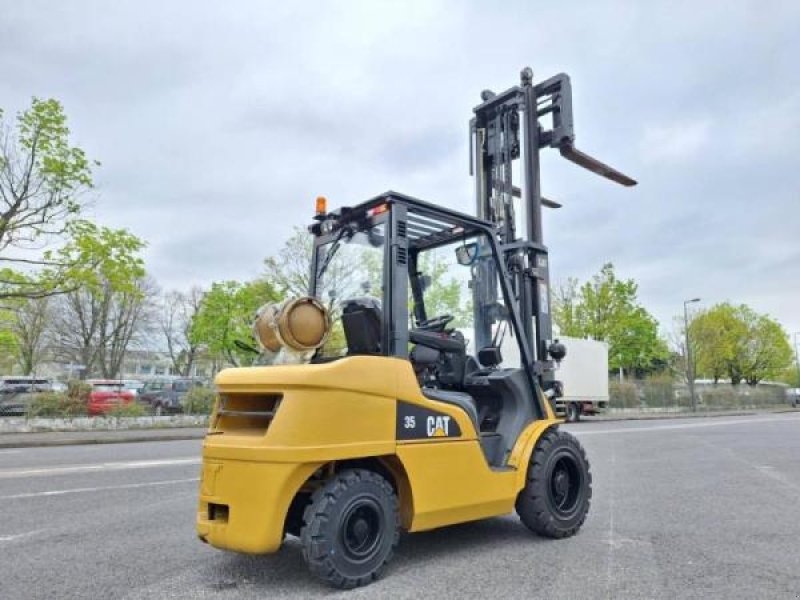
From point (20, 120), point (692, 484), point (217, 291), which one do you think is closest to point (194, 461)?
point (692, 484)

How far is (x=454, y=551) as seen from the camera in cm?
482

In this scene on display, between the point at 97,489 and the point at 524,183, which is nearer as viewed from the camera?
the point at 524,183

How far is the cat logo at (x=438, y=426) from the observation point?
176 inches

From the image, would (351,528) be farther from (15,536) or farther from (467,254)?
(15,536)

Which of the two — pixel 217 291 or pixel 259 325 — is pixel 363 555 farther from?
pixel 217 291

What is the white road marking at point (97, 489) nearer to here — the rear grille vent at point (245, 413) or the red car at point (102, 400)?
the rear grille vent at point (245, 413)

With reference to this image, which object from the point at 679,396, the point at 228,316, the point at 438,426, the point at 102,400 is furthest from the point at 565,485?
the point at 679,396

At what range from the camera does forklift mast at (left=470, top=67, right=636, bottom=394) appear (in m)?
5.74

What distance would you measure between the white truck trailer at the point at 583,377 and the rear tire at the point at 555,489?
71.0 ft

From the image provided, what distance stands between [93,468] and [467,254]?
775cm

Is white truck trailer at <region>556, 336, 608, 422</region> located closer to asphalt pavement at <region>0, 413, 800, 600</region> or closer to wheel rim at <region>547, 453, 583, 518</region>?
asphalt pavement at <region>0, 413, 800, 600</region>

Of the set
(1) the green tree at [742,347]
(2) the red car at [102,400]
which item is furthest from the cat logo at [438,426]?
(1) the green tree at [742,347]

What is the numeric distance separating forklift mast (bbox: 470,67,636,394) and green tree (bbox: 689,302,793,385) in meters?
66.6

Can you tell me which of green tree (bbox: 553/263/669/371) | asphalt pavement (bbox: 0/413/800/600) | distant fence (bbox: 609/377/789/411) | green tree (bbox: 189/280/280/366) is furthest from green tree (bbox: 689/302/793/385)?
asphalt pavement (bbox: 0/413/800/600)
